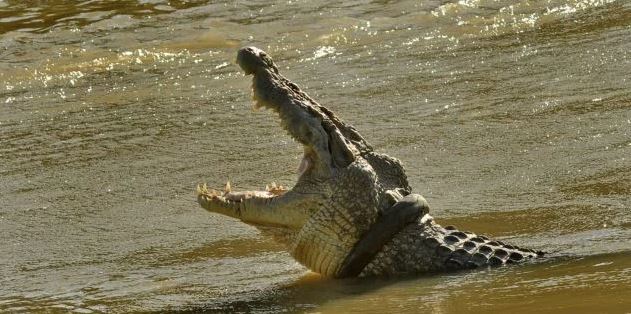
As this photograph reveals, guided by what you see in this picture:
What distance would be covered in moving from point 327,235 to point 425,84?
4026 mm

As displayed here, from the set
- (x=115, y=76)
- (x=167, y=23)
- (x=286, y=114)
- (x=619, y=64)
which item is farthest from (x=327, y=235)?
(x=167, y=23)

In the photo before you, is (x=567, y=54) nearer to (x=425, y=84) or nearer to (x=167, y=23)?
(x=425, y=84)

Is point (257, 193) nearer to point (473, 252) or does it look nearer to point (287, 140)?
point (473, 252)

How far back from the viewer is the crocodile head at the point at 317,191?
531cm

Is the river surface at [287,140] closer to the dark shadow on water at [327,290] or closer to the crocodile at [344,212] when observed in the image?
the dark shadow on water at [327,290]

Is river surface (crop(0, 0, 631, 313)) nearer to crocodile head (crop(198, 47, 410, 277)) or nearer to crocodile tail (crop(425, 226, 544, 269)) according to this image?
crocodile tail (crop(425, 226, 544, 269))

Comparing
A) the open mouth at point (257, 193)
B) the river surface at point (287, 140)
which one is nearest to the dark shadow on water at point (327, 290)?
the river surface at point (287, 140)

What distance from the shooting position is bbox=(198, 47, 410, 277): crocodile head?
531 centimetres

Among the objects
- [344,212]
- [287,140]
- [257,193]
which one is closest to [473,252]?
[344,212]

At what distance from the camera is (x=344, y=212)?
5.30 metres

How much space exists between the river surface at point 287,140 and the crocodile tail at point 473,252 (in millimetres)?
85

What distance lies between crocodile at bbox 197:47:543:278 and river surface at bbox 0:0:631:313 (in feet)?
0.50

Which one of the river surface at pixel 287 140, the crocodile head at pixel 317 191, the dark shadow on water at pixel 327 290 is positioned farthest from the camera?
the crocodile head at pixel 317 191

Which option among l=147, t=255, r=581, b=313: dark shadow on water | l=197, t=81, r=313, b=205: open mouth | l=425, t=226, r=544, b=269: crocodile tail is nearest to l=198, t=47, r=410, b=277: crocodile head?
l=197, t=81, r=313, b=205: open mouth
